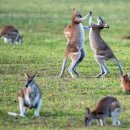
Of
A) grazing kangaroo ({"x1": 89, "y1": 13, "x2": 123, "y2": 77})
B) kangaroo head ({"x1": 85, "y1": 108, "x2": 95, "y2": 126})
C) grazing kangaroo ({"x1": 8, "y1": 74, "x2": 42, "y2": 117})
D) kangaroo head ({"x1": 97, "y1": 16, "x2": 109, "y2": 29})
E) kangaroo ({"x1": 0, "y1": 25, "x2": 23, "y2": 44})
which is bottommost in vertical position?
kangaroo head ({"x1": 85, "y1": 108, "x2": 95, "y2": 126})

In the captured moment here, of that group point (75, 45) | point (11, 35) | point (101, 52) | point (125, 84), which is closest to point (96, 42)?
point (101, 52)

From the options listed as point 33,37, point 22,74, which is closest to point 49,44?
point 33,37

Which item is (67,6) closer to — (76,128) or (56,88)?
(56,88)

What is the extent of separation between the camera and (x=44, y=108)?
519 inches

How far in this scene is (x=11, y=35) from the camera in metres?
25.2

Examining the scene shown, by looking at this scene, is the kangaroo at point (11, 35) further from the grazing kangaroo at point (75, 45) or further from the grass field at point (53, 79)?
the grazing kangaroo at point (75, 45)

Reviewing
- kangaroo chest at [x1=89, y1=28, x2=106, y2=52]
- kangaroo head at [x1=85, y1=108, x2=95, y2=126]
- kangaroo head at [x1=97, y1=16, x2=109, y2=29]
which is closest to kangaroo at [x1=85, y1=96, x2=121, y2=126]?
kangaroo head at [x1=85, y1=108, x2=95, y2=126]

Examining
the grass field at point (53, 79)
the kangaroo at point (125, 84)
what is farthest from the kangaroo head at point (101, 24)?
the kangaroo at point (125, 84)

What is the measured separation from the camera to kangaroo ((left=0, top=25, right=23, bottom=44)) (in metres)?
25.0

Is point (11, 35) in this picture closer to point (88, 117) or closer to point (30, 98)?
point (30, 98)

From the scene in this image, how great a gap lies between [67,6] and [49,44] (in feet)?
77.4

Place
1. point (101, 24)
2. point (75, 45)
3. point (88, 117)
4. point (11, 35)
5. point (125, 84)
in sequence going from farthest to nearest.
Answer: point (11, 35) → point (101, 24) → point (75, 45) → point (125, 84) → point (88, 117)

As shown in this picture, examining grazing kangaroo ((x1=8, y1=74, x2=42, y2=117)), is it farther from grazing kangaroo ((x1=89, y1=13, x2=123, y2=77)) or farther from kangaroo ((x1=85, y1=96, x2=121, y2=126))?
grazing kangaroo ((x1=89, y1=13, x2=123, y2=77))

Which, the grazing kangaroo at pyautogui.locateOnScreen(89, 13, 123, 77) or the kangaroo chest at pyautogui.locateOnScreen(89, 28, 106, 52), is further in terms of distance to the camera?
the kangaroo chest at pyautogui.locateOnScreen(89, 28, 106, 52)
